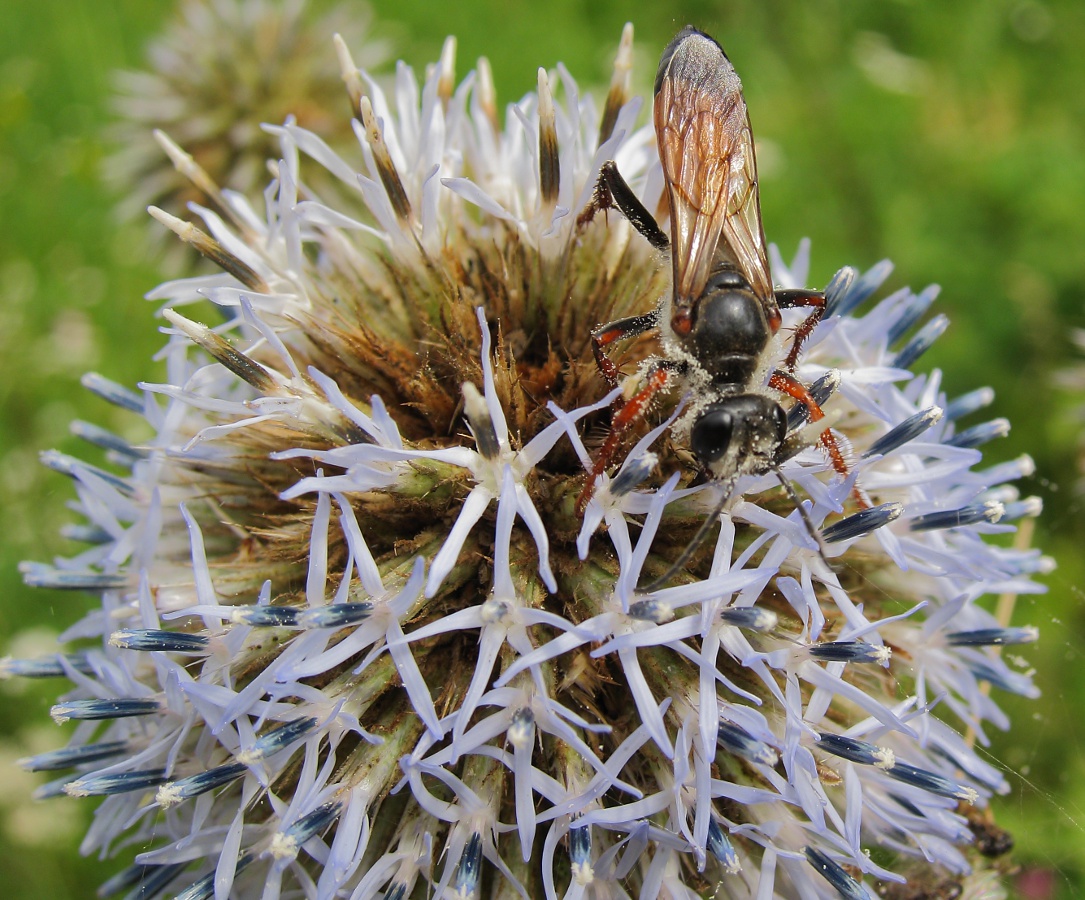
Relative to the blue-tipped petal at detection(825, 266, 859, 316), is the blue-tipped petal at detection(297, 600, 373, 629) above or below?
below

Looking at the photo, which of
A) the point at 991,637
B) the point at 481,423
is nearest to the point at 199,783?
the point at 481,423

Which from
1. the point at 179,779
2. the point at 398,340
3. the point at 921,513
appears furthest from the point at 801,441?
the point at 179,779

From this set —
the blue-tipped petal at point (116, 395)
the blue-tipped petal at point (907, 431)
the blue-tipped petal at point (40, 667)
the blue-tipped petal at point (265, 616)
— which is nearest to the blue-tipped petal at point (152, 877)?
the blue-tipped petal at point (40, 667)

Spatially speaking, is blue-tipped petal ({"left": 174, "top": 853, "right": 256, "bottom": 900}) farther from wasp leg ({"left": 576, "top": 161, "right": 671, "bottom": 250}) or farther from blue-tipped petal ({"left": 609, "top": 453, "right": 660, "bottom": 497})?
wasp leg ({"left": 576, "top": 161, "right": 671, "bottom": 250})

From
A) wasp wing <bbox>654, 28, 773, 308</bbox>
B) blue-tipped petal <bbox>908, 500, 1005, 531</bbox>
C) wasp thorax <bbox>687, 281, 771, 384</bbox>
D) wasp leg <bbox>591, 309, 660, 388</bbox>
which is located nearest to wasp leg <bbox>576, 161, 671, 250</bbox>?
wasp wing <bbox>654, 28, 773, 308</bbox>

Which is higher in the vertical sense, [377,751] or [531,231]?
[531,231]

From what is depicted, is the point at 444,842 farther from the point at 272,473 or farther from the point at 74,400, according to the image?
the point at 74,400

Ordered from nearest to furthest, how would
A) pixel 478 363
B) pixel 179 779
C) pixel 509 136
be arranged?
pixel 179 779 < pixel 478 363 < pixel 509 136
